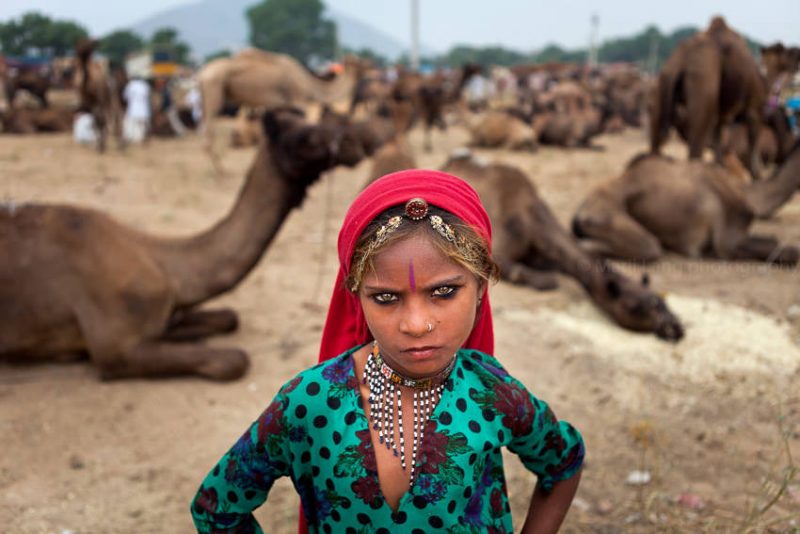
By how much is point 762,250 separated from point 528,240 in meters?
2.44

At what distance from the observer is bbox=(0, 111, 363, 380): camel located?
155 inches


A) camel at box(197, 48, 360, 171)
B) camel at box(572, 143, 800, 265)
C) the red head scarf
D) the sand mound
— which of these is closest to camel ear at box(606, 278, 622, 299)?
the sand mound

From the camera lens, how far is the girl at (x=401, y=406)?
56.8 inches

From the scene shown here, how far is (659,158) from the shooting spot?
679 centimetres

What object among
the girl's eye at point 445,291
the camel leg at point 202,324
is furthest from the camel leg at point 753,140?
the girl's eye at point 445,291

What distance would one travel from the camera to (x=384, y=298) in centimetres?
146

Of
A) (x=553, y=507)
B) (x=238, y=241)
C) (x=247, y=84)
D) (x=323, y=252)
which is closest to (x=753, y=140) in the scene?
(x=323, y=252)

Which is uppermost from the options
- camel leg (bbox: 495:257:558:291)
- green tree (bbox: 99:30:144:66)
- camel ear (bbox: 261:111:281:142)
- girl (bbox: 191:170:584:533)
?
green tree (bbox: 99:30:144:66)

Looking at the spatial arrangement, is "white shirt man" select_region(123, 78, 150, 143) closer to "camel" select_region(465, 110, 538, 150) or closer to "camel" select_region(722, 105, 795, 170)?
"camel" select_region(465, 110, 538, 150)

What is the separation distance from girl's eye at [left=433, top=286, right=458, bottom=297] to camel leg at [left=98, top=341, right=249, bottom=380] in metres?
2.90

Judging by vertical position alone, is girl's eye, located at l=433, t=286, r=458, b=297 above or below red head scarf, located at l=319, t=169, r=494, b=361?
below

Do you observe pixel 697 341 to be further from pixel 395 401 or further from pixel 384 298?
pixel 384 298

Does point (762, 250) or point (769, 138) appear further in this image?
point (769, 138)

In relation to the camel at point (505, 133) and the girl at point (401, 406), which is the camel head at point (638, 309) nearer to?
the girl at point (401, 406)
